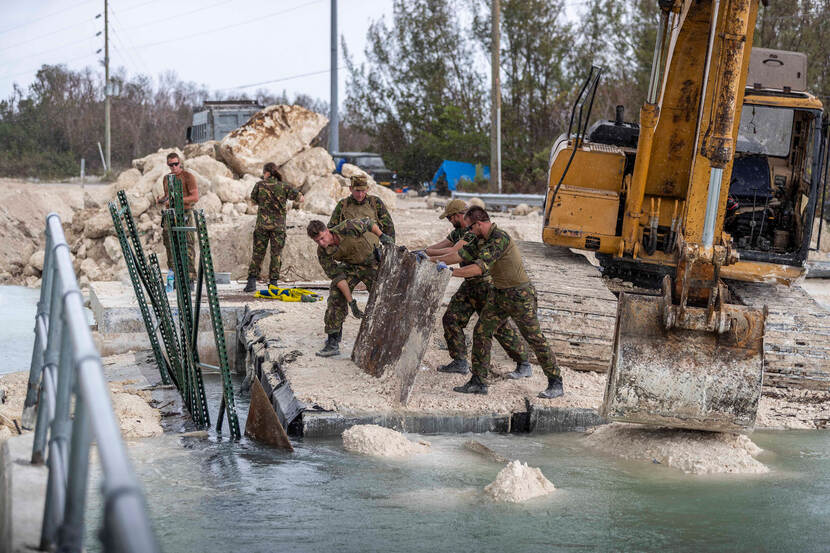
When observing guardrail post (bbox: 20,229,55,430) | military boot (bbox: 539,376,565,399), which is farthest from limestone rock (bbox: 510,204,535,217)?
guardrail post (bbox: 20,229,55,430)

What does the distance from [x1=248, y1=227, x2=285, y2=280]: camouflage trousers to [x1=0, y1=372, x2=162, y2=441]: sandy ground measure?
12.3ft

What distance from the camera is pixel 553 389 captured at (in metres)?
7.88

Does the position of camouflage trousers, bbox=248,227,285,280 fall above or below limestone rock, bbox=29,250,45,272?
above

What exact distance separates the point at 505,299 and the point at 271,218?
18.5 ft

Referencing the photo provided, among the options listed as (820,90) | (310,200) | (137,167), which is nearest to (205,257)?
(310,200)

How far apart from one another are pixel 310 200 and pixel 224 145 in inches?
114

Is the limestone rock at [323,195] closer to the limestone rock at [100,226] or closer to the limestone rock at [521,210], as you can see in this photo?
the limestone rock at [100,226]

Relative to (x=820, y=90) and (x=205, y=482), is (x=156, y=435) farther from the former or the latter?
(x=820, y=90)

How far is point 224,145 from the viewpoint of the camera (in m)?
19.2

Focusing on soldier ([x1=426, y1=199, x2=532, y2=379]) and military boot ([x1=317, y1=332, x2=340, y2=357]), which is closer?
soldier ([x1=426, y1=199, x2=532, y2=379])

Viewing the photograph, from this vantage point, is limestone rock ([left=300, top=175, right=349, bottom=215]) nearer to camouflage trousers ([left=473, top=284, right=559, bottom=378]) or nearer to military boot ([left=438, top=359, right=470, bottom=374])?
military boot ([left=438, top=359, right=470, bottom=374])

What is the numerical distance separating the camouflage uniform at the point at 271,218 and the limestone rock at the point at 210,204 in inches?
180

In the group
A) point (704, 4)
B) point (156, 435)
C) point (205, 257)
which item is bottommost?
point (156, 435)

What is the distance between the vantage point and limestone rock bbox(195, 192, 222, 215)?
17.0 m
